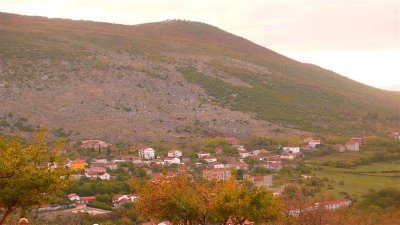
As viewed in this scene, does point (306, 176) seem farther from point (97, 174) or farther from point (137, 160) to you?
point (97, 174)

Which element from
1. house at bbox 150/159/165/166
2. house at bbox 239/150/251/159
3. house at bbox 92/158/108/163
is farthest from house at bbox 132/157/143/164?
house at bbox 239/150/251/159

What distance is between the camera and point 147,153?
6838 centimetres

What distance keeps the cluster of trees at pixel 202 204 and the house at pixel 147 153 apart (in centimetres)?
4556

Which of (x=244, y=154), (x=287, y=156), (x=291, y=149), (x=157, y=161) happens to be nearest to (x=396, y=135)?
(x=291, y=149)

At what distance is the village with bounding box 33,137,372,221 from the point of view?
1987 inches

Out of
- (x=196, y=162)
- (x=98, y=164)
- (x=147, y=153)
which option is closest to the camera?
(x=98, y=164)

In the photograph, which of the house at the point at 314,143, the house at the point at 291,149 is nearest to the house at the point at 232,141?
the house at the point at 291,149

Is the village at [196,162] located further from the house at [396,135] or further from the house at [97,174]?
the house at [396,135]

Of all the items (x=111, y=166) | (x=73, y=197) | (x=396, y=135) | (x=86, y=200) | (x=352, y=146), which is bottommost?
(x=86, y=200)

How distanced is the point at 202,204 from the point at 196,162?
152 feet

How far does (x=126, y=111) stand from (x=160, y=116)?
194 inches

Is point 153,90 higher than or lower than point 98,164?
higher

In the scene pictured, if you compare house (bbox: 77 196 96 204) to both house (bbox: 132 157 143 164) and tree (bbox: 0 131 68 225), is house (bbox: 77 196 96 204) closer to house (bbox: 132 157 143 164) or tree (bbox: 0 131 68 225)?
house (bbox: 132 157 143 164)

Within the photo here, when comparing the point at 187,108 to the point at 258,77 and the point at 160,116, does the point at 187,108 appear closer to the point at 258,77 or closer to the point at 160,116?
the point at 160,116
